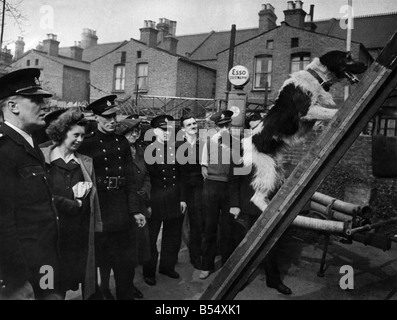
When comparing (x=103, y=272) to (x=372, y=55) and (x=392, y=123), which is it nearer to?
(x=372, y=55)

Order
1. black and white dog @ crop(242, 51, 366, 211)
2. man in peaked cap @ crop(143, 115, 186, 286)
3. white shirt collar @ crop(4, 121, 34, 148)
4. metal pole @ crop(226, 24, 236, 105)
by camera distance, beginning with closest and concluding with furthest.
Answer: white shirt collar @ crop(4, 121, 34, 148) < black and white dog @ crop(242, 51, 366, 211) < metal pole @ crop(226, 24, 236, 105) < man in peaked cap @ crop(143, 115, 186, 286)

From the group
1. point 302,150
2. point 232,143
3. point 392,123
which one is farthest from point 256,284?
point 392,123

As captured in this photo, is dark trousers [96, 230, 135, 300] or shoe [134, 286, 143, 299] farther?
shoe [134, 286, 143, 299]

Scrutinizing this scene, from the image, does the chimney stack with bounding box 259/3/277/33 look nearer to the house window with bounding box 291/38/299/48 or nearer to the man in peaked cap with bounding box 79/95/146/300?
the house window with bounding box 291/38/299/48

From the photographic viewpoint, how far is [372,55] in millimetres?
3287

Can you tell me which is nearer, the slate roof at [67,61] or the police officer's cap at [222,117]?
the slate roof at [67,61]

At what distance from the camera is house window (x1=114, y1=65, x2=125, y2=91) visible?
172 inches

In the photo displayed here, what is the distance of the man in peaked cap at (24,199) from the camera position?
5.70 feet

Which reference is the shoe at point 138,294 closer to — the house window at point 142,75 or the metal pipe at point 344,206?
the metal pipe at point 344,206

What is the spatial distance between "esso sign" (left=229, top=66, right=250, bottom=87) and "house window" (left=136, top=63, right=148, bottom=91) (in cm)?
128

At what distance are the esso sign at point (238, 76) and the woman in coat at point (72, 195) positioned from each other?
1.51 m

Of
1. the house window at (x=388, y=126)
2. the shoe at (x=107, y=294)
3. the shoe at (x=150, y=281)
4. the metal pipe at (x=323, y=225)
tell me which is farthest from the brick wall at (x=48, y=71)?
the house window at (x=388, y=126)

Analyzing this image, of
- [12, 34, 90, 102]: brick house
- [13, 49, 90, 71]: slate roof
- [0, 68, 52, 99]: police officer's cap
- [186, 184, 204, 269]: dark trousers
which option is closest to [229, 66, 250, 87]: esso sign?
[186, 184, 204, 269]: dark trousers

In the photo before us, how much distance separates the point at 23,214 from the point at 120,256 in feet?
3.41
